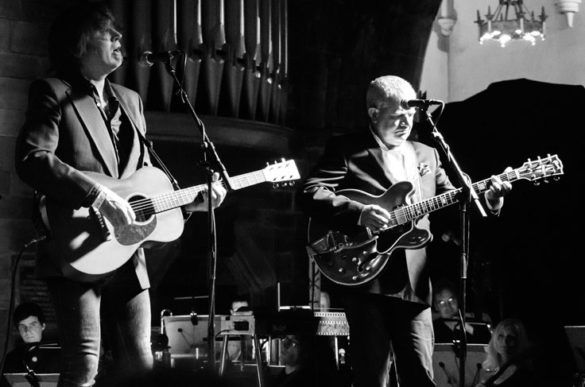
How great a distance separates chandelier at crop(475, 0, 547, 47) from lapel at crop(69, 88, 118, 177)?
297 inches

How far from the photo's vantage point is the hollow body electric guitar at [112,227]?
4.05 metres

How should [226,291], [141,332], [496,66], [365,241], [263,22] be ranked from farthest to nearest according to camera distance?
[496,66] < [226,291] < [263,22] < [365,241] < [141,332]

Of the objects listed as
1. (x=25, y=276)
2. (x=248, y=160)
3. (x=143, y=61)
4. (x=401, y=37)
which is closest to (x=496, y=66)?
(x=401, y=37)

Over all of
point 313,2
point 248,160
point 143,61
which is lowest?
point 248,160

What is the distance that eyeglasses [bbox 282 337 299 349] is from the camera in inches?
291

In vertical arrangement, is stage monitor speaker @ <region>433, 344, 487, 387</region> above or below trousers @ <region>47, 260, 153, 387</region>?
below

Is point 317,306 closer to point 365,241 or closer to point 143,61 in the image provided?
point 143,61

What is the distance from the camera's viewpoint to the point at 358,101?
8.70 m

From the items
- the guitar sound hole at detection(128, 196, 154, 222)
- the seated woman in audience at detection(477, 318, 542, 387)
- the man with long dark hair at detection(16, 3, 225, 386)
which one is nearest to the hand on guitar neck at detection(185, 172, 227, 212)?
the man with long dark hair at detection(16, 3, 225, 386)

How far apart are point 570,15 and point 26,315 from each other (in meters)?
6.96

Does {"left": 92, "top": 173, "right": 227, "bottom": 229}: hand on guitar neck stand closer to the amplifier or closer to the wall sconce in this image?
the amplifier

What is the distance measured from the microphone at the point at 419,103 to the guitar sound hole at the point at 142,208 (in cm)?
122

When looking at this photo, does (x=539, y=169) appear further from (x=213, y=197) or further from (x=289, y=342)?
(x=289, y=342)

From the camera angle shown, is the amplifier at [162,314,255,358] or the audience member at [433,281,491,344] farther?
the audience member at [433,281,491,344]
